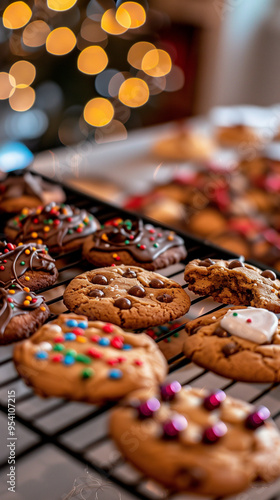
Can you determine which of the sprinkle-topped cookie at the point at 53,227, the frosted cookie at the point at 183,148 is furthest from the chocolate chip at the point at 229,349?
the frosted cookie at the point at 183,148


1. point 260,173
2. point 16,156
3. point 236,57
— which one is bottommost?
point 16,156

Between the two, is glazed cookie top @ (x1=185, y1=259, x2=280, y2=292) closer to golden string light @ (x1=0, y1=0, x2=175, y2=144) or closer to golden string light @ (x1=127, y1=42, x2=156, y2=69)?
golden string light @ (x1=0, y1=0, x2=175, y2=144)

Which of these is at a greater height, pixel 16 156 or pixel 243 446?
pixel 243 446

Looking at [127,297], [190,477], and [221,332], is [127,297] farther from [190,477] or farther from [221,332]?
[190,477]

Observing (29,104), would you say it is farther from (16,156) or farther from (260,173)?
(260,173)

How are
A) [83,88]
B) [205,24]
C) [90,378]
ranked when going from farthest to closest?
1. [205,24]
2. [83,88]
3. [90,378]

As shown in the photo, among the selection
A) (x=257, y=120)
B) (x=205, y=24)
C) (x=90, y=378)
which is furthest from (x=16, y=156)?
(x=90, y=378)

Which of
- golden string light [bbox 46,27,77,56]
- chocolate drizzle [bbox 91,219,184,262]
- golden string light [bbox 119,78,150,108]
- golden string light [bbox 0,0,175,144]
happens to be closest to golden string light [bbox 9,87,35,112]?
golden string light [bbox 0,0,175,144]

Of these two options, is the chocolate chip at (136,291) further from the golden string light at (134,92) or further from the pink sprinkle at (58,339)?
the golden string light at (134,92)
